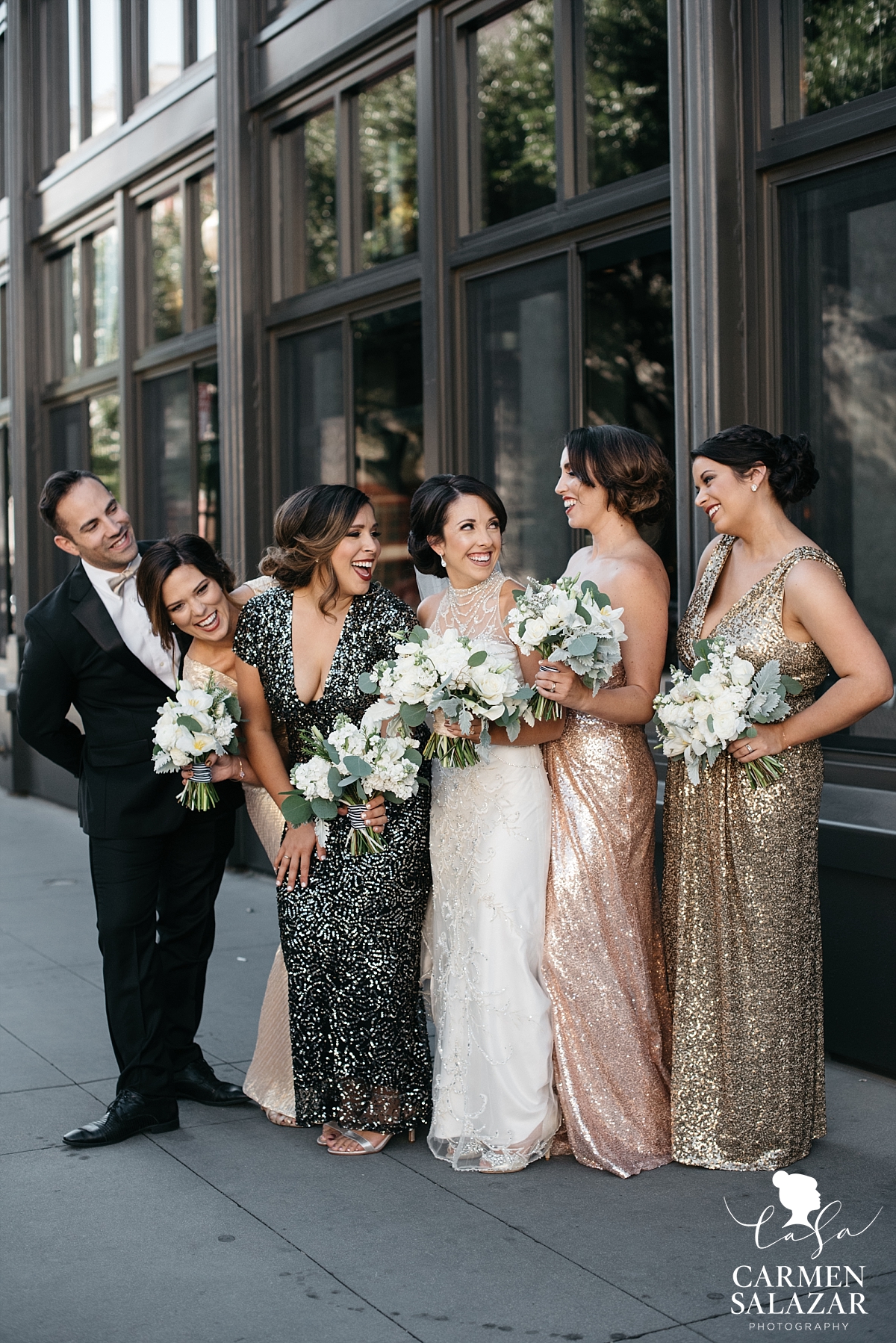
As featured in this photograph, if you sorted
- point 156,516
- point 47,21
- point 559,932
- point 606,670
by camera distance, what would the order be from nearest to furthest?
1. point 606,670
2. point 559,932
3. point 156,516
4. point 47,21

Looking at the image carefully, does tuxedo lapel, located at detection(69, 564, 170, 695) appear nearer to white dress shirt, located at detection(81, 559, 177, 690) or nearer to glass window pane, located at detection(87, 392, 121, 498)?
white dress shirt, located at detection(81, 559, 177, 690)

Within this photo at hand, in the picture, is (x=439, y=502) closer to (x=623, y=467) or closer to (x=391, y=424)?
(x=623, y=467)

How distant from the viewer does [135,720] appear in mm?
4734

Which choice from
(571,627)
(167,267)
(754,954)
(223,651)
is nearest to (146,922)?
(223,651)

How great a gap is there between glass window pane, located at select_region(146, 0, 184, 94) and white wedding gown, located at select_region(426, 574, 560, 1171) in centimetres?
778

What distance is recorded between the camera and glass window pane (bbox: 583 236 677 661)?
6.19m

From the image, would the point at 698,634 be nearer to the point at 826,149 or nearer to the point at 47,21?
the point at 826,149

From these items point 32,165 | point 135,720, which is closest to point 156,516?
point 32,165

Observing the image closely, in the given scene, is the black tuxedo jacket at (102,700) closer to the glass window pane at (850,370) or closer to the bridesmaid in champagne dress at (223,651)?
the bridesmaid in champagne dress at (223,651)

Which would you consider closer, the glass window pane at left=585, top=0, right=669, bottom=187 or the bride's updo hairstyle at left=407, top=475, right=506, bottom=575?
the bride's updo hairstyle at left=407, top=475, right=506, bottom=575

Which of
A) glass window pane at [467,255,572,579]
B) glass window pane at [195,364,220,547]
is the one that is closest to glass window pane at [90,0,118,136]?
glass window pane at [195,364,220,547]

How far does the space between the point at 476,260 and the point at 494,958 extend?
14.3 feet

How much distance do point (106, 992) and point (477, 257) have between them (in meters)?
4.41

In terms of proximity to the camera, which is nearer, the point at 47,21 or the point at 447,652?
the point at 447,652
